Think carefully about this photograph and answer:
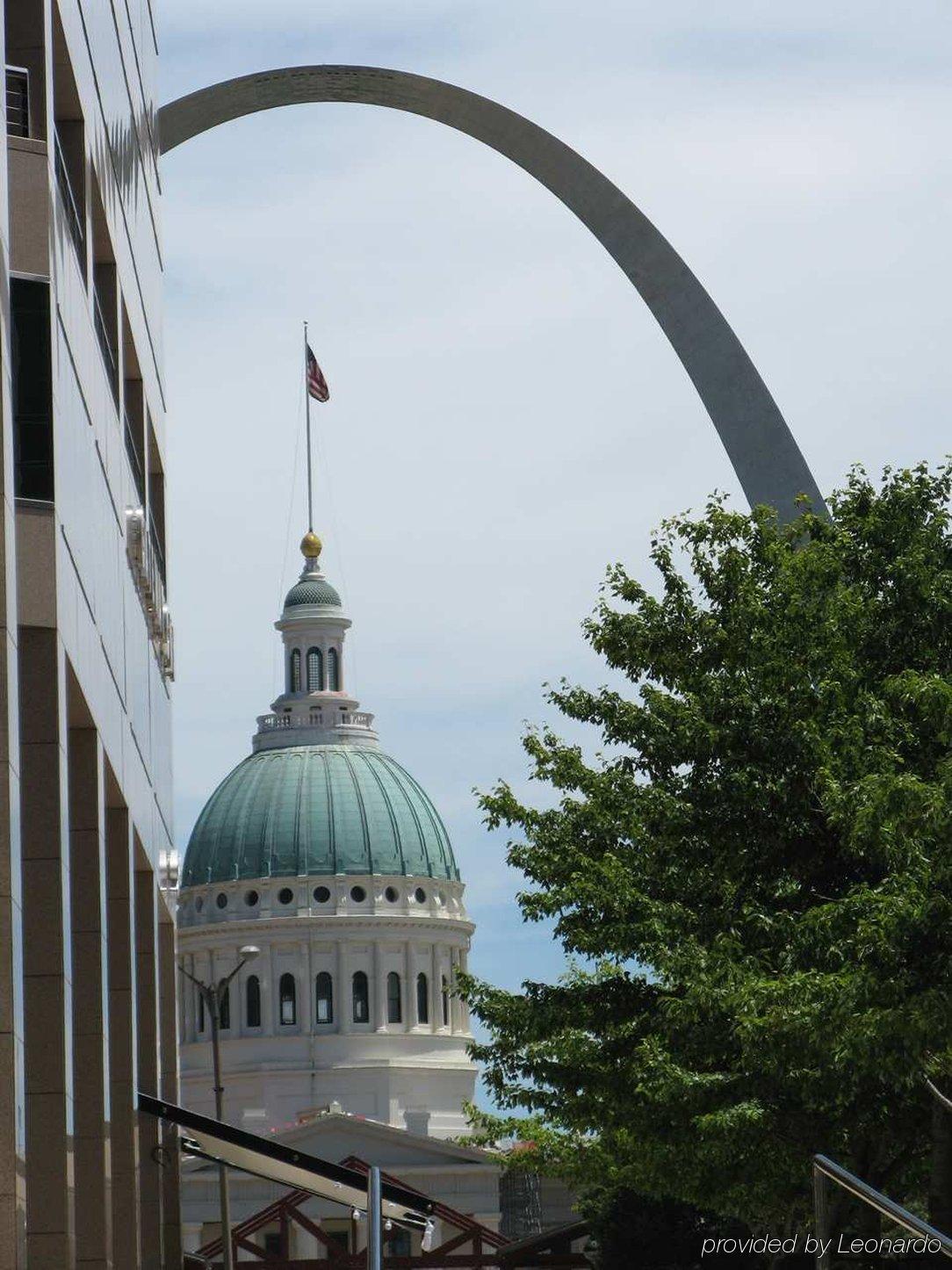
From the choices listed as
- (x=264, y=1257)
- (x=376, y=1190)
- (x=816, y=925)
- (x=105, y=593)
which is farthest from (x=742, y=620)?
(x=264, y=1257)

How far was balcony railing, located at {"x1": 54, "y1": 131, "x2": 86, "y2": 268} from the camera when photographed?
19.9m

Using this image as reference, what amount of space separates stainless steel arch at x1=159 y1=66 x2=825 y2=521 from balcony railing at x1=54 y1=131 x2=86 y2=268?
31.6ft

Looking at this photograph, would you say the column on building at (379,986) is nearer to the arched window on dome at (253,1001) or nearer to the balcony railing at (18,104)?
the arched window on dome at (253,1001)

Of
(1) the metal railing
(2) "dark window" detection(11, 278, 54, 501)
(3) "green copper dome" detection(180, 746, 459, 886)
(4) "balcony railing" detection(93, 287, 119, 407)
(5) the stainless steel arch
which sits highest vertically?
(3) "green copper dome" detection(180, 746, 459, 886)

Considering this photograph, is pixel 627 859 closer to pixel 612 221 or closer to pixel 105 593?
pixel 105 593

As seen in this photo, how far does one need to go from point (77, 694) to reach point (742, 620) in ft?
26.5

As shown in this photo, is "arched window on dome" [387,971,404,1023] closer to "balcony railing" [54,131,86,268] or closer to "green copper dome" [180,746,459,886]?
"green copper dome" [180,746,459,886]

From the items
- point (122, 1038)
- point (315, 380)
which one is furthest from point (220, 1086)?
point (315, 380)

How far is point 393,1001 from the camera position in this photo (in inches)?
5699

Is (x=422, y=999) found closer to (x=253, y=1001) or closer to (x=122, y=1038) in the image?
(x=253, y=1001)

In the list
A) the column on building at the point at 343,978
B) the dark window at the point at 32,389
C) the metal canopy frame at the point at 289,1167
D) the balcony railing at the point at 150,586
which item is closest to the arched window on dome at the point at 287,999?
the column on building at the point at 343,978

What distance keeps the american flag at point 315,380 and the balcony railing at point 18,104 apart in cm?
8790

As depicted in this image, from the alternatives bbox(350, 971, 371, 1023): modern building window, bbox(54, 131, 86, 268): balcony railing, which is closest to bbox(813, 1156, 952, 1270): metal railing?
bbox(54, 131, 86, 268): balcony railing

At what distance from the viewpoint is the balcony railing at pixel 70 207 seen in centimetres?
1991
